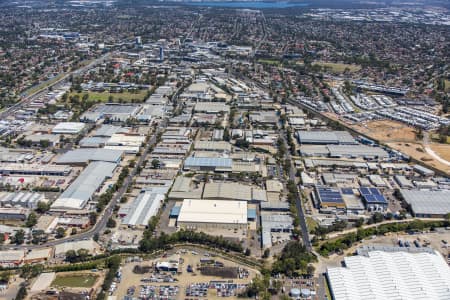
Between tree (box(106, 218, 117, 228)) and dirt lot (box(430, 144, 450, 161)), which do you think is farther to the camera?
dirt lot (box(430, 144, 450, 161))

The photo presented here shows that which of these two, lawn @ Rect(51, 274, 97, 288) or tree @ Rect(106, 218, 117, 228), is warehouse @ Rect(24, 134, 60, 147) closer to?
tree @ Rect(106, 218, 117, 228)

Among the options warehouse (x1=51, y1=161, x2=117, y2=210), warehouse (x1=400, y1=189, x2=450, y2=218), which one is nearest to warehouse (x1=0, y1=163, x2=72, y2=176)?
warehouse (x1=51, y1=161, x2=117, y2=210)

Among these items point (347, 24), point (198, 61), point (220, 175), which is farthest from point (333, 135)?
point (347, 24)

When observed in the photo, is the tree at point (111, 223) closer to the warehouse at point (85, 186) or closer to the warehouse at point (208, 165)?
the warehouse at point (85, 186)

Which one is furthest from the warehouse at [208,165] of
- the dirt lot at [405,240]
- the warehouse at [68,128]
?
the warehouse at [68,128]

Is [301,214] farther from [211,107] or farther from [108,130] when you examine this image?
[211,107]

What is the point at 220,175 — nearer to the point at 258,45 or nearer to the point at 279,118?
the point at 279,118

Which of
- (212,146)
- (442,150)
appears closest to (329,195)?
(212,146)
